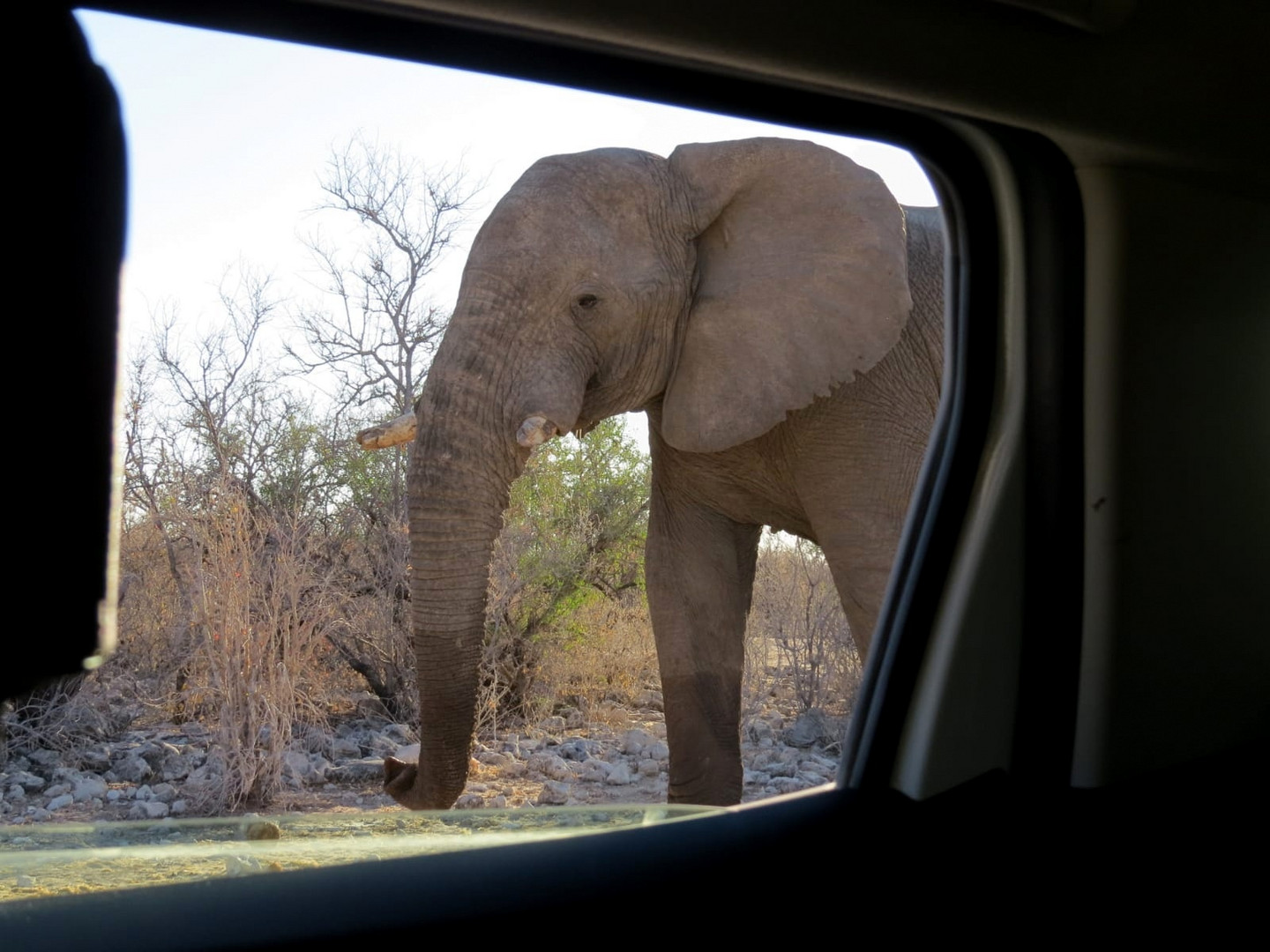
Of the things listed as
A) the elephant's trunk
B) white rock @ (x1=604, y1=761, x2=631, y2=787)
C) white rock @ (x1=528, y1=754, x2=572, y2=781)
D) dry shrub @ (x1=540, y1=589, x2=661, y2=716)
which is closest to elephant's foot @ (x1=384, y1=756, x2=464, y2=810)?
the elephant's trunk

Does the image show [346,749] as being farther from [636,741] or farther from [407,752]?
[636,741]

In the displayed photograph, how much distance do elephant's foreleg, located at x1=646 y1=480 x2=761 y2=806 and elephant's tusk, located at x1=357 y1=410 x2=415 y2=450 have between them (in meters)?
1.26

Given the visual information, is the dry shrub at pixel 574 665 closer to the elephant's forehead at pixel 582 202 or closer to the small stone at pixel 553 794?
the small stone at pixel 553 794

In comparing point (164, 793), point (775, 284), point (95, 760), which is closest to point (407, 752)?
point (164, 793)

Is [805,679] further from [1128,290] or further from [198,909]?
[198,909]

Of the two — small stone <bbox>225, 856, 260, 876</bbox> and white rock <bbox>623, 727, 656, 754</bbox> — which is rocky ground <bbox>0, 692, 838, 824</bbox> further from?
small stone <bbox>225, 856, 260, 876</bbox>

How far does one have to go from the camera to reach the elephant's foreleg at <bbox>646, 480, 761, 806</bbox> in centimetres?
530

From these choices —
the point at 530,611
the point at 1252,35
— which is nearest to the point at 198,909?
the point at 1252,35

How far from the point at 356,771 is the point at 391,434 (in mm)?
2483

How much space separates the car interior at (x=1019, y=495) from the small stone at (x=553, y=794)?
15.1 feet

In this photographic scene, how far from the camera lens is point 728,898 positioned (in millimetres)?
1563

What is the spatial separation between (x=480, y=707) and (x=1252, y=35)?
680 cm

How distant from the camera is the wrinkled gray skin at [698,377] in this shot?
4.84 m

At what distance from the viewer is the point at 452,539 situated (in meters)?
4.69
